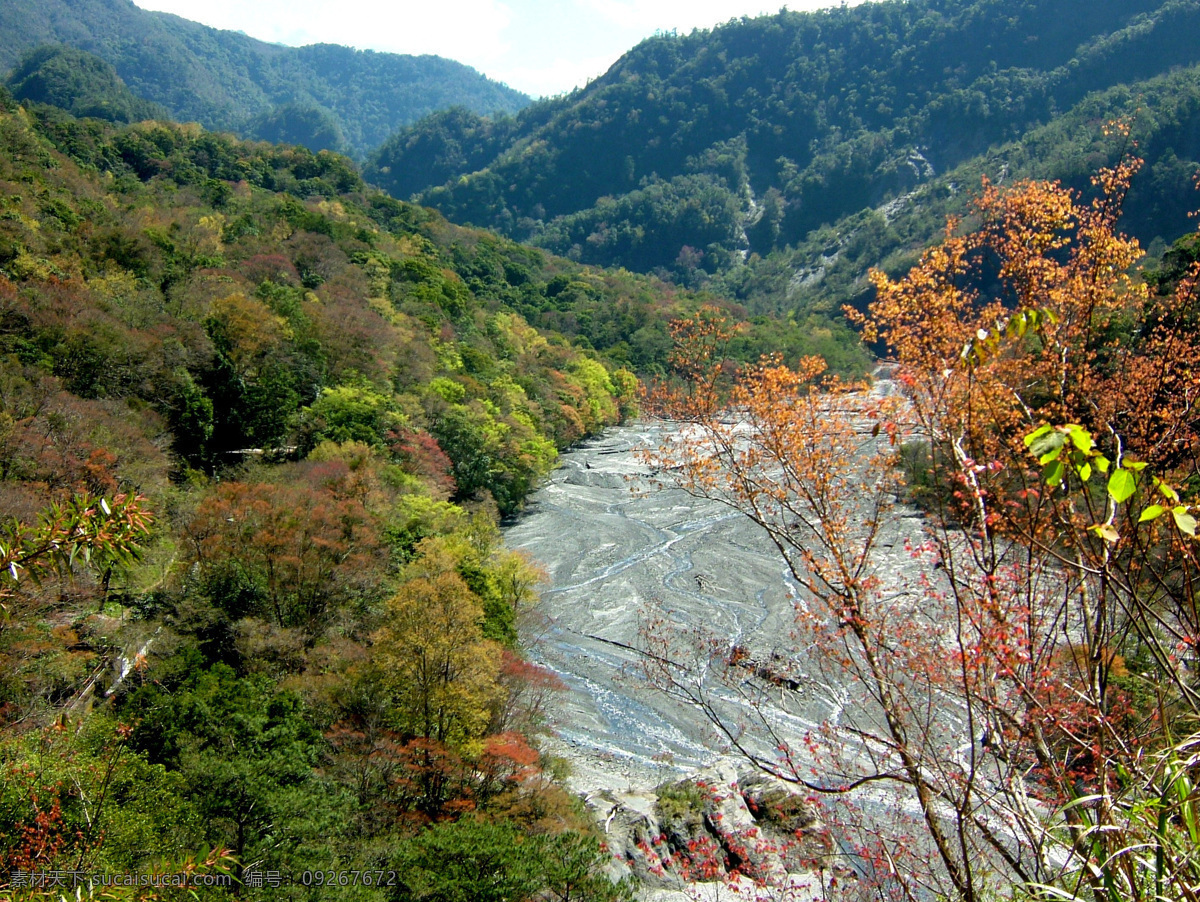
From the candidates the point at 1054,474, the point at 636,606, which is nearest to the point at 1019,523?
the point at 1054,474

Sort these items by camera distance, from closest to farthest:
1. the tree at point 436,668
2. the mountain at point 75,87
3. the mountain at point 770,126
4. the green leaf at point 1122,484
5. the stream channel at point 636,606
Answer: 1. the green leaf at point 1122,484
2. the tree at point 436,668
3. the stream channel at point 636,606
4. the mountain at point 75,87
5. the mountain at point 770,126

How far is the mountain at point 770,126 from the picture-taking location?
131 m

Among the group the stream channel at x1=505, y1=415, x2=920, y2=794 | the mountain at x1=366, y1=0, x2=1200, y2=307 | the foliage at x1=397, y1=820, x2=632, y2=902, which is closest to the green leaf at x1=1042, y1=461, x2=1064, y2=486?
the stream channel at x1=505, y1=415, x2=920, y2=794

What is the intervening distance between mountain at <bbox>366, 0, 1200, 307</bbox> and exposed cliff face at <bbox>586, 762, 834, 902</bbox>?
110456 mm

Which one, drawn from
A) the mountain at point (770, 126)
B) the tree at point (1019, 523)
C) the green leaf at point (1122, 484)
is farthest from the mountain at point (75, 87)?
the green leaf at point (1122, 484)

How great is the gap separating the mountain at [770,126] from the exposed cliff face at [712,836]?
110 m

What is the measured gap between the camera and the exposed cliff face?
1498 cm

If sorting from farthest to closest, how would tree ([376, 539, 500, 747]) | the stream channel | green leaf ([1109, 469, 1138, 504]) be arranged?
the stream channel → tree ([376, 539, 500, 747]) → green leaf ([1109, 469, 1138, 504])

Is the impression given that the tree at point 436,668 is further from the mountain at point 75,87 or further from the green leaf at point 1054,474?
the mountain at point 75,87

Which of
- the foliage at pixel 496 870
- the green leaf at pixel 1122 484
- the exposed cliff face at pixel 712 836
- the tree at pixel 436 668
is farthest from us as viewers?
the tree at pixel 436 668

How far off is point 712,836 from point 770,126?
172m

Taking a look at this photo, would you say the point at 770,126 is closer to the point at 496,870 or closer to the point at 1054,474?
the point at 496,870

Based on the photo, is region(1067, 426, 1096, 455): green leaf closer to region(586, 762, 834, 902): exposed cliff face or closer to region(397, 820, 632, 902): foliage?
region(397, 820, 632, 902): foliage

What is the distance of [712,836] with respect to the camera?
16.3 meters
